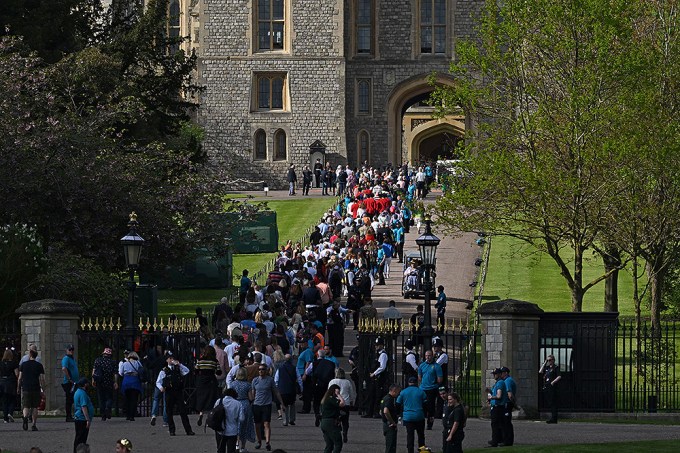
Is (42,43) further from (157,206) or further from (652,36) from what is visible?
(652,36)

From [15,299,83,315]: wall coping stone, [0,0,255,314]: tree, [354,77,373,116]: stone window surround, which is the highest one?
[354,77,373,116]: stone window surround

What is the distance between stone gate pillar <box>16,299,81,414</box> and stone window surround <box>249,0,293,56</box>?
158 feet

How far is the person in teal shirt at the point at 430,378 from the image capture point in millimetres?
26594

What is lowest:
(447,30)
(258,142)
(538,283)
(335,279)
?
(538,283)

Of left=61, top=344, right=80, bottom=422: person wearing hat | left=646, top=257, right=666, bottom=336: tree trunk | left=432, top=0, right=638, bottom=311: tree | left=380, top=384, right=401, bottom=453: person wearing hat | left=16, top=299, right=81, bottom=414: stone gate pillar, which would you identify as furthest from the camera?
left=646, top=257, right=666, bottom=336: tree trunk

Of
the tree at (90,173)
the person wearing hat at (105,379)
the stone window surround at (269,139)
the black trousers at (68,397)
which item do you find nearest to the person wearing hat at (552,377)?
the person wearing hat at (105,379)

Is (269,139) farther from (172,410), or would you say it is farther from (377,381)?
(172,410)

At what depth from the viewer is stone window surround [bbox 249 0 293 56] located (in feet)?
251

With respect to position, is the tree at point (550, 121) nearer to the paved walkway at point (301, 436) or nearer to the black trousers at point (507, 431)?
the paved walkway at point (301, 436)

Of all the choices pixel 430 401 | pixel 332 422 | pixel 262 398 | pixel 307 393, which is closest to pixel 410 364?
pixel 430 401

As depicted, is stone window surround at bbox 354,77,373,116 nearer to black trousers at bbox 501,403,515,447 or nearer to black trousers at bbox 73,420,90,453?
black trousers at bbox 501,403,515,447

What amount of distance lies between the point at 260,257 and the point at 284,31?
25.0m

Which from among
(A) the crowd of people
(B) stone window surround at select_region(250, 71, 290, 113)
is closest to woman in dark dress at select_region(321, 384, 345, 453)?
(A) the crowd of people

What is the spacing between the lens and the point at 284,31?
7669 cm
